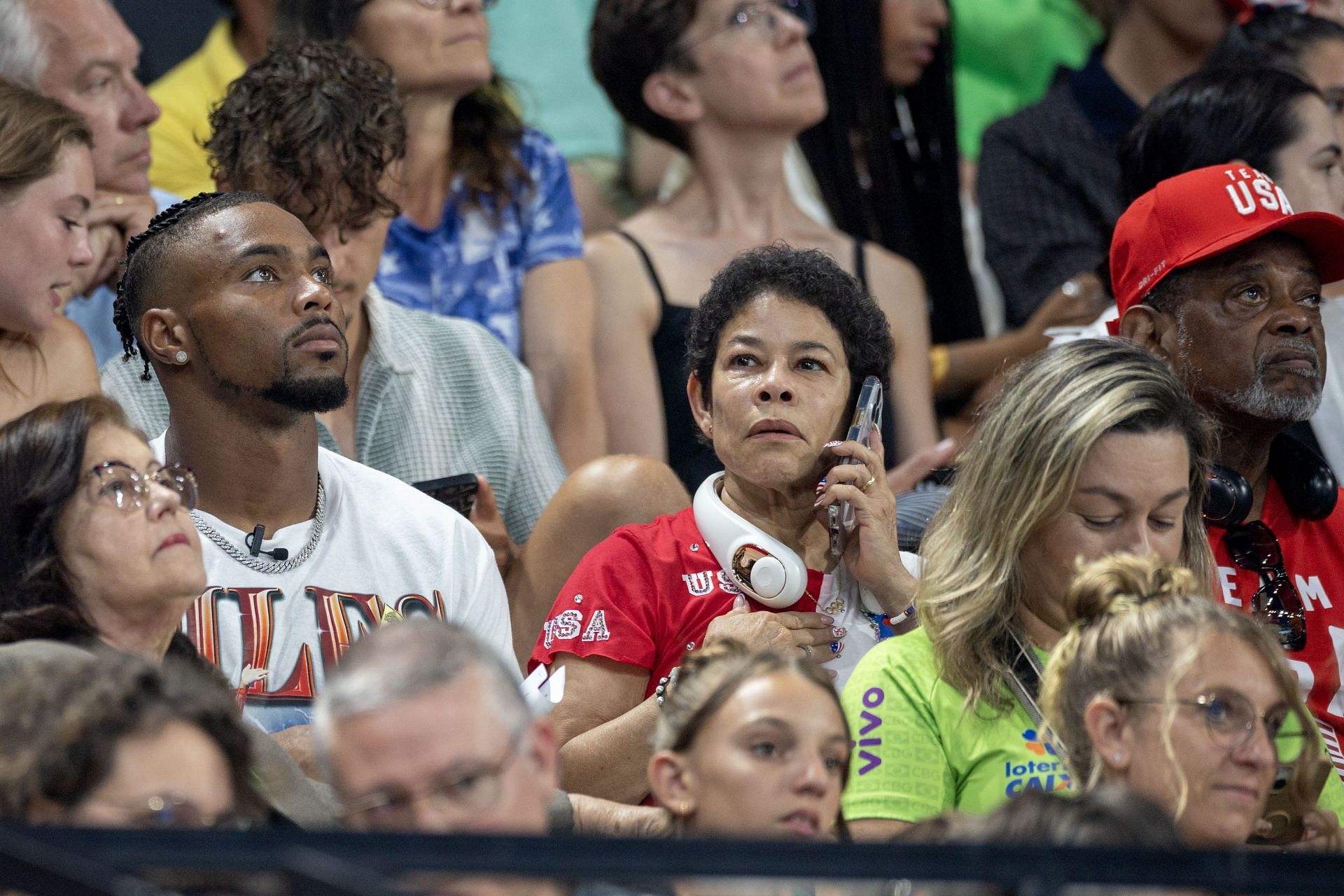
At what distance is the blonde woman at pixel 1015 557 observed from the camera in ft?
7.16

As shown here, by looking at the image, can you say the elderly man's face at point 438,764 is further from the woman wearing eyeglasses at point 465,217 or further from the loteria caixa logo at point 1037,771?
the woman wearing eyeglasses at point 465,217

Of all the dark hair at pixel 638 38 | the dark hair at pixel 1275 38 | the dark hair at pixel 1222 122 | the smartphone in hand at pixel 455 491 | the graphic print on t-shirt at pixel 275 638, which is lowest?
the graphic print on t-shirt at pixel 275 638

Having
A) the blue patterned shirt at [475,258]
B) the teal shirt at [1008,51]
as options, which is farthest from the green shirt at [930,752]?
the teal shirt at [1008,51]

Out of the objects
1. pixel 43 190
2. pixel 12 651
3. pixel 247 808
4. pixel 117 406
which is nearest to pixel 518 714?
pixel 247 808

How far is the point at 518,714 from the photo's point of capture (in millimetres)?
1580

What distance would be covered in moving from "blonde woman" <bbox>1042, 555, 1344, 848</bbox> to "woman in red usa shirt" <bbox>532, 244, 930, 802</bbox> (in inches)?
19.5

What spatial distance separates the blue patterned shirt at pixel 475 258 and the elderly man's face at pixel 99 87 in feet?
1.72

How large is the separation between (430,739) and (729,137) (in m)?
2.55

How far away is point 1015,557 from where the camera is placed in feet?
7.62

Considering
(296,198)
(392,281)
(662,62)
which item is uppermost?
(662,62)

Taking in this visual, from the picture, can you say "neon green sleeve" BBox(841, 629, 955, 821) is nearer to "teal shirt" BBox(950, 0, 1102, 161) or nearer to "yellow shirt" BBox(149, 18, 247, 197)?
"yellow shirt" BBox(149, 18, 247, 197)

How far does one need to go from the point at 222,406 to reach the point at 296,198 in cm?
61

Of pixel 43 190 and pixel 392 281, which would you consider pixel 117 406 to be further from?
pixel 392 281

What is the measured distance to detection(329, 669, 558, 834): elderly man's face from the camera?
152 centimetres
